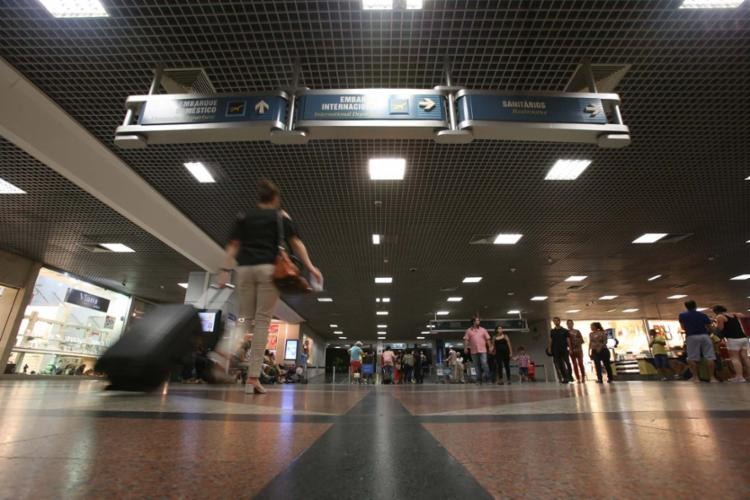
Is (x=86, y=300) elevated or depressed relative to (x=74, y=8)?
depressed

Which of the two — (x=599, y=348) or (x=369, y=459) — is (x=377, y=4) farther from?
(x=599, y=348)

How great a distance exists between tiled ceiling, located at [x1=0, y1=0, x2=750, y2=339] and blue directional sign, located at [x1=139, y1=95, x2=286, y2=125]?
0.79m

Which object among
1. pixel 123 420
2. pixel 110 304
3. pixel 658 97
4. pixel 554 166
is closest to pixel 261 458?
pixel 123 420

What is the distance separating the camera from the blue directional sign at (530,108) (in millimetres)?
3611

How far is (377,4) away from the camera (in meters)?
3.64

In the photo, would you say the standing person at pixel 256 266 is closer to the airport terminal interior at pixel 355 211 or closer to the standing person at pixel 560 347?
the airport terminal interior at pixel 355 211

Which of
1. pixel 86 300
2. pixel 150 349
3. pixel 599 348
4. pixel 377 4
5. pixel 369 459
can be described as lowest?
pixel 369 459

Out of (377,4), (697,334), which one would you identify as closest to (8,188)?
(377,4)

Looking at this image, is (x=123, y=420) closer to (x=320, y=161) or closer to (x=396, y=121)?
(x=396, y=121)

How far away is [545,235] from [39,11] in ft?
32.1

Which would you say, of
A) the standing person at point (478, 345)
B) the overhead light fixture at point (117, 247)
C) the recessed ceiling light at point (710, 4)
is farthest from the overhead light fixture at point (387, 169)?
the overhead light fixture at point (117, 247)

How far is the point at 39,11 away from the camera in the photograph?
3.72 meters

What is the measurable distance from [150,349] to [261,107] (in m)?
2.46

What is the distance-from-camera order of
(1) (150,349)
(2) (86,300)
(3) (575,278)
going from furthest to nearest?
1. (2) (86,300)
2. (3) (575,278)
3. (1) (150,349)
